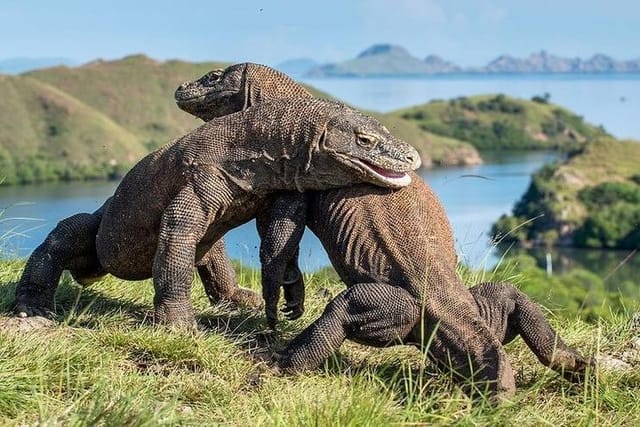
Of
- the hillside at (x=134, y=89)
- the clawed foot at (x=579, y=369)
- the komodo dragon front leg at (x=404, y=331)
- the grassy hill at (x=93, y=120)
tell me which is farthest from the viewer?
the hillside at (x=134, y=89)

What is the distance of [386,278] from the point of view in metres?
5.10

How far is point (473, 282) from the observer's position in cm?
787

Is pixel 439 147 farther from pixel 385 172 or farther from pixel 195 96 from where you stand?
pixel 385 172

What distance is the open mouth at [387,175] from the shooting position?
5.29 meters

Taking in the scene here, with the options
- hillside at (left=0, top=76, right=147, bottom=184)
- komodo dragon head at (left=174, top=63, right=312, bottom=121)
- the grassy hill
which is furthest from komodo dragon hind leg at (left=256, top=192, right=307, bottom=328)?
hillside at (left=0, top=76, right=147, bottom=184)

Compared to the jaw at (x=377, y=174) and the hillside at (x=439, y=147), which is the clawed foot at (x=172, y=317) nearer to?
the jaw at (x=377, y=174)

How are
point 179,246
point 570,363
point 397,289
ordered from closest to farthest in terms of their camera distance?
point 397,289, point 570,363, point 179,246

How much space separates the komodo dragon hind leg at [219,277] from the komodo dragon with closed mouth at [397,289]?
4.41 ft

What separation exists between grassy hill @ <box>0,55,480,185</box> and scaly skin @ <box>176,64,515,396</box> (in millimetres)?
83524

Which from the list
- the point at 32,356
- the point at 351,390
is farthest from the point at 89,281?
the point at 351,390

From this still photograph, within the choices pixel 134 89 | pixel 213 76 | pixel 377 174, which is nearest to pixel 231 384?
pixel 377 174

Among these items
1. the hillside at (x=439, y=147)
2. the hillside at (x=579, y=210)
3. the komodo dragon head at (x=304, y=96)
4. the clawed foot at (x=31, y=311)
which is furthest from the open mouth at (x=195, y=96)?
the hillside at (x=439, y=147)

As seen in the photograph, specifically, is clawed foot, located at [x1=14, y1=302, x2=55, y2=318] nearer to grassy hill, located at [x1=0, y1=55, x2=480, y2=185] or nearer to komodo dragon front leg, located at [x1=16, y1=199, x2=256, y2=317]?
komodo dragon front leg, located at [x1=16, y1=199, x2=256, y2=317]

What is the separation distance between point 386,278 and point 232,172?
120cm
